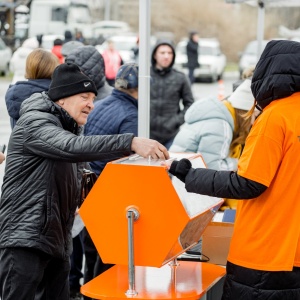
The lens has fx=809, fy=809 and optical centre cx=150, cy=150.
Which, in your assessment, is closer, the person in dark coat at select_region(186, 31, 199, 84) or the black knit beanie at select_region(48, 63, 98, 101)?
the black knit beanie at select_region(48, 63, 98, 101)

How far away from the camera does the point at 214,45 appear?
34.9 metres

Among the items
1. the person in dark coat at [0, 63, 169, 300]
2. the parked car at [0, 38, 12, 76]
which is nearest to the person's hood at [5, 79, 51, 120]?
the person in dark coat at [0, 63, 169, 300]

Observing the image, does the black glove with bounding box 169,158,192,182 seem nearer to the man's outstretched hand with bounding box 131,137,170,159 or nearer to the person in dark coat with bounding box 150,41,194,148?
the man's outstretched hand with bounding box 131,137,170,159

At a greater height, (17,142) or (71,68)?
(71,68)

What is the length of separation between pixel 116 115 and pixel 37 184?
1925 mm

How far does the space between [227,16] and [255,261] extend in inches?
1834

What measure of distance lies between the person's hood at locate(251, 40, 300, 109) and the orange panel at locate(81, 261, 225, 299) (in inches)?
35.5

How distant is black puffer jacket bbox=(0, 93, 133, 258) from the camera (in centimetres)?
397

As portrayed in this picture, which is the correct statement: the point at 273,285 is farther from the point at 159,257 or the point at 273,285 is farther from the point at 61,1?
the point at 61,1

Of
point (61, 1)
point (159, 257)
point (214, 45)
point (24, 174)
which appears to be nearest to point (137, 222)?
point (159, 257)

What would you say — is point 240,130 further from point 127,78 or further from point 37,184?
point 37,184

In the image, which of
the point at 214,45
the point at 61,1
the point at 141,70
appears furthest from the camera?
the point at 61,1

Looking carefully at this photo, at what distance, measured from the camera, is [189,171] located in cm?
352

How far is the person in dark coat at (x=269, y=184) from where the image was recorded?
336 cm
